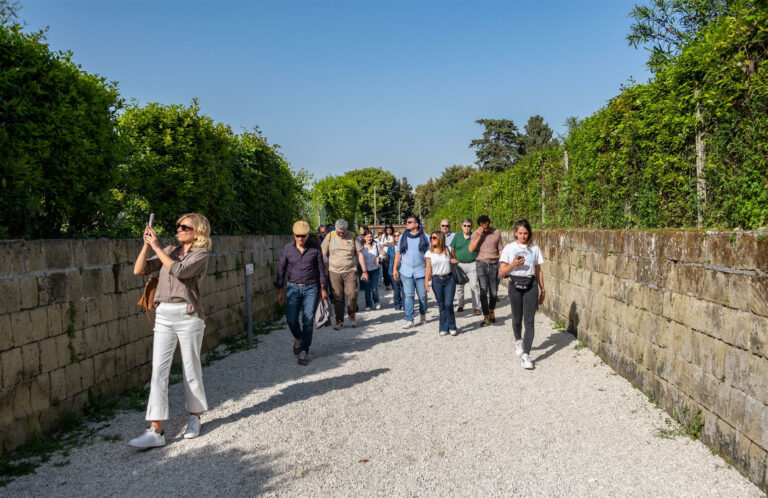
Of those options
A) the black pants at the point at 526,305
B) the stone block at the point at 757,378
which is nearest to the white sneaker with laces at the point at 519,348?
the black pants at the point at 526,305

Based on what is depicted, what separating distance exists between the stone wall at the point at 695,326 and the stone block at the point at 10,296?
5340mm

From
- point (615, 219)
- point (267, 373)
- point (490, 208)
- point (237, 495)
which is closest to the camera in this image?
point (237, 495)

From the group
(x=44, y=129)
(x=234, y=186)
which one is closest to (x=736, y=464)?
(x=44, y=129)

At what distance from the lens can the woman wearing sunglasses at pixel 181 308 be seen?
4.67 meters

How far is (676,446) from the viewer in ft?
14.6

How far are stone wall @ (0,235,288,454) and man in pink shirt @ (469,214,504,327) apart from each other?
5649 mm

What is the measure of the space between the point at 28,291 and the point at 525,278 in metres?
5.23

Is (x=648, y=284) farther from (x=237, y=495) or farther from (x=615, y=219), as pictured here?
(x=237, y=495)

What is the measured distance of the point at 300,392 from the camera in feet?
20.2

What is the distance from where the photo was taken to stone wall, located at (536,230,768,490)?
380 cm

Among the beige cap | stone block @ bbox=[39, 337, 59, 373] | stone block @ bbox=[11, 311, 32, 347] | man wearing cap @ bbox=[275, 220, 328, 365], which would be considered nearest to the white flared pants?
stone block @ bbox=[39, 337, 59, 373]

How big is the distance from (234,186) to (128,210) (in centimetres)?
359

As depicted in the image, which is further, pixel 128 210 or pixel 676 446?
pixel 128 210

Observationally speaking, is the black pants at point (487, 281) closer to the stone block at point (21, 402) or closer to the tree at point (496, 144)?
the stone block at point (21, 402)
